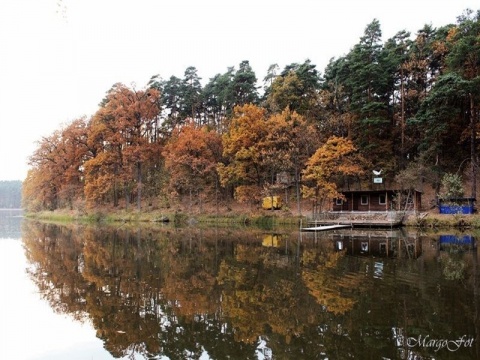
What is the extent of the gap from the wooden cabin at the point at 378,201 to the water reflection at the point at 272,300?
58.3 ft

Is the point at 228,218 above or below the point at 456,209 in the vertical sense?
below

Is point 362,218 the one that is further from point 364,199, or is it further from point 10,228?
point 10,228

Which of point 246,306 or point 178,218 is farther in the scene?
point 178,218

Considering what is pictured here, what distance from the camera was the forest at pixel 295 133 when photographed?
4019 centimetres

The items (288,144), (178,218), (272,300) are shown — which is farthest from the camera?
(178,218)

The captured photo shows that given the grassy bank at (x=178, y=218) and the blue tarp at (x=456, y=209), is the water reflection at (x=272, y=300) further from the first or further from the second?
the grassy bank at (x=178, y=218)

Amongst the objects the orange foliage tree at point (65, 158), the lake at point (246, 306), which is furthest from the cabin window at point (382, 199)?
the orange foliage tree at point (65, 158)

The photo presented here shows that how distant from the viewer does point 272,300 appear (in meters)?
11.8

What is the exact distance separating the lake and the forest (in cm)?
2208

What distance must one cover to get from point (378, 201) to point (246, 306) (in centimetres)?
3493

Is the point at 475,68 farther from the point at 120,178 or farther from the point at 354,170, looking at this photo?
the point at 120,178

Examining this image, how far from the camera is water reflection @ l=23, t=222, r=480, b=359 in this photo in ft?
27.6

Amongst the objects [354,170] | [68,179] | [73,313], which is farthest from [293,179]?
[73,313]

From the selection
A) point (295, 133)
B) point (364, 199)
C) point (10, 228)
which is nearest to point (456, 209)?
point (364, 199)
